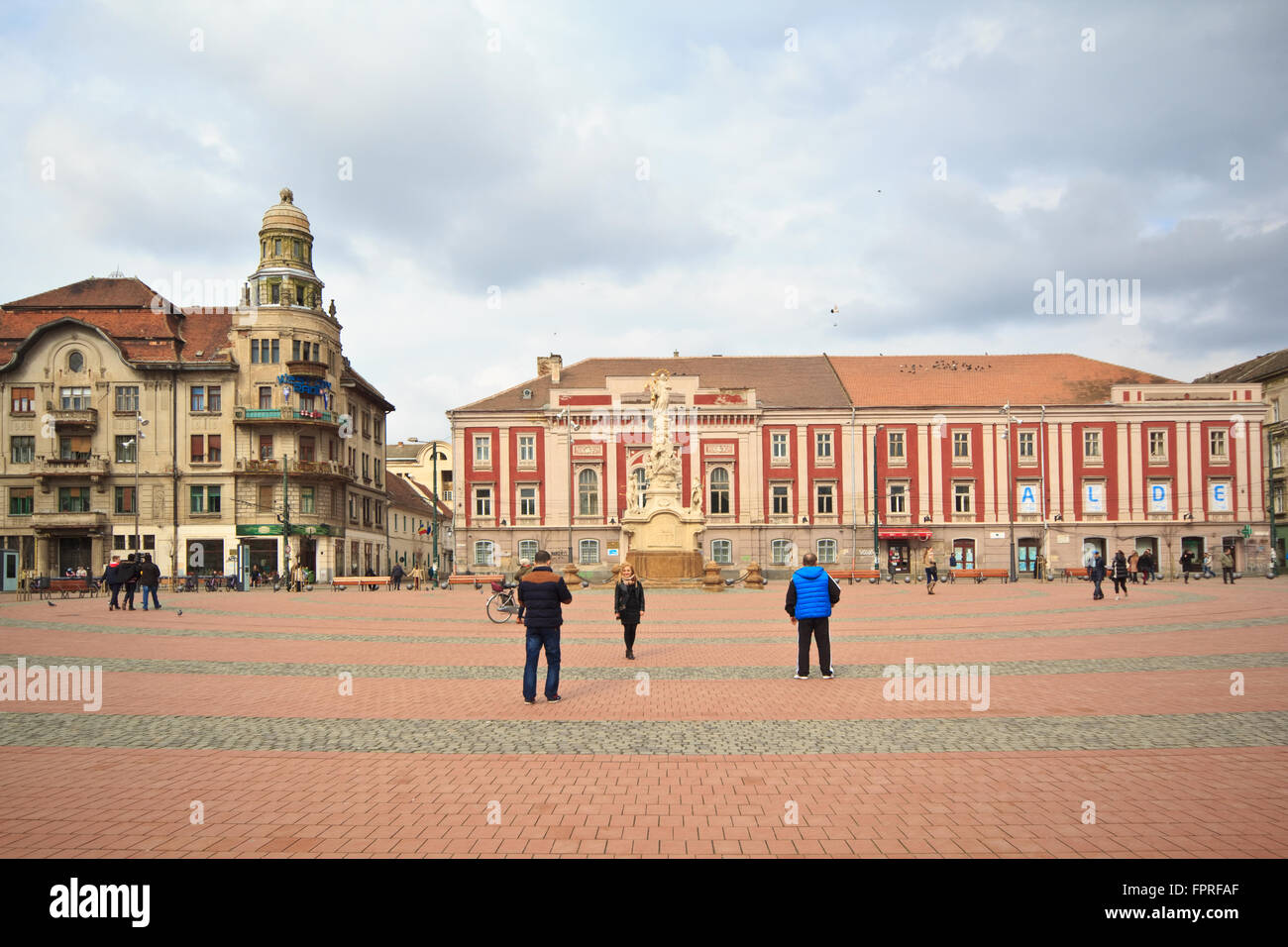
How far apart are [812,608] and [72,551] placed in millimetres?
52111

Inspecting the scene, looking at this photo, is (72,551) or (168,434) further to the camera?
(168,434)

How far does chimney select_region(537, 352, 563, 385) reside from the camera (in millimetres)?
60156

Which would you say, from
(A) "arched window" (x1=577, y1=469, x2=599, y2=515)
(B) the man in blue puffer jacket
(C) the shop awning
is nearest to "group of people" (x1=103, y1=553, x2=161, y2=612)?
(B) the man in blue puffer jacket

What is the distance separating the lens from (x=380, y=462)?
66.5m

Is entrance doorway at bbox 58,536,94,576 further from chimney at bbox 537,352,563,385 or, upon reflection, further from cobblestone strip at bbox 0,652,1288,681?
cobblestone strip at bbox 0,652,1288,681

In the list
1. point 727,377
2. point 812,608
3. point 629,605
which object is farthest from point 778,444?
point 812,608

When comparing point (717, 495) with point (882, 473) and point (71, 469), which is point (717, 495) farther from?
point (71, 469)

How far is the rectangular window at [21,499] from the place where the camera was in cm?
5094

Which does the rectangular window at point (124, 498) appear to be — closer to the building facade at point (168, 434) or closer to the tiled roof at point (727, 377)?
the building facade at point (168, 434)

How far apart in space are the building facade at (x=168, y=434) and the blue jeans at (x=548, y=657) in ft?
146

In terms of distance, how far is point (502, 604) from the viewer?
21094 millimetres

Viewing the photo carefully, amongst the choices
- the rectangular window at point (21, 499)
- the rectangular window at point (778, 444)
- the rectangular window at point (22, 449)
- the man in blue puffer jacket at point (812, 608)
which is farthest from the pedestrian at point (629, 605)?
the rectangular window at point (22, 449)

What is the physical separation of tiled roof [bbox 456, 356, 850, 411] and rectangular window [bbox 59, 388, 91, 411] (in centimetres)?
2124

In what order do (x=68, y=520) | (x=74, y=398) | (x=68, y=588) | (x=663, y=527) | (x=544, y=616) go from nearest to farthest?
(x=544, y=616)
(x=663, y=527)
(x=68, y=588)
(x=68, y=520)
(x=74, y=398)
